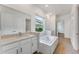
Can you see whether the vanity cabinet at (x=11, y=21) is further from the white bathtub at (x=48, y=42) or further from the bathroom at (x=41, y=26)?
the white bathtub at (x=48, y=42)

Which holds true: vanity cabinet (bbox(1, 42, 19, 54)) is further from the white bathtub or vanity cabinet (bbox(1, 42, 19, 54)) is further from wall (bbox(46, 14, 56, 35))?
wall (bbox(46, 14, 56, 35))

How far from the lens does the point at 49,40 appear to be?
8.35 feet

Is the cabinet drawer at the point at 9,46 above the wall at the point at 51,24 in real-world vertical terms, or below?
below

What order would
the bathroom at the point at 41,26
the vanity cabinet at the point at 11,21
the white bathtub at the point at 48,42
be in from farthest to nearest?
the white bathtub at the point at 48,42 → the bathroom at the point at 41,26 → the vanity cabinet at the point at 11,21

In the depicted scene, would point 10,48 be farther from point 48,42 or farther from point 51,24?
point 51,24

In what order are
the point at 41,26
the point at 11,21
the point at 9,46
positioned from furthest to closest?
the point at 41,26 → the point at 11,21 → the point at 9,46

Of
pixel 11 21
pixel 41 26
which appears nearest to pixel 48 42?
pixel 41 26

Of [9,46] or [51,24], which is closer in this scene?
[9,46]

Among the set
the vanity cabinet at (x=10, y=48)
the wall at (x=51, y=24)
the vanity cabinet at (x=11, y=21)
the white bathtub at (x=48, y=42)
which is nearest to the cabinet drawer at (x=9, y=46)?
the vanity cabinet at (x=10, y=48)

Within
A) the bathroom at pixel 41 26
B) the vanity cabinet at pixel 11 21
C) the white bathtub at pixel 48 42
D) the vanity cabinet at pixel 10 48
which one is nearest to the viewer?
the vanity cabinet at pixel 10 48

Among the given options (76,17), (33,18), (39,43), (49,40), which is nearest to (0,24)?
(33,18)

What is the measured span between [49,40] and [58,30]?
374 mm

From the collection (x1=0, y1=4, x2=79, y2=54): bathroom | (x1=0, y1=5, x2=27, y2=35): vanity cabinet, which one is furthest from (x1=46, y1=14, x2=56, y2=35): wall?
(x1=0, y1=5, x2=27, y2=35): vanity cabinet

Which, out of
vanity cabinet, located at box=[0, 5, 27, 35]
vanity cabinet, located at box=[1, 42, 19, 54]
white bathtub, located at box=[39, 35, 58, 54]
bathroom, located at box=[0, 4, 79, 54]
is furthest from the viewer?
white bathtub, located at box=[39, 35, 58, 54]
